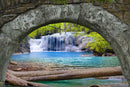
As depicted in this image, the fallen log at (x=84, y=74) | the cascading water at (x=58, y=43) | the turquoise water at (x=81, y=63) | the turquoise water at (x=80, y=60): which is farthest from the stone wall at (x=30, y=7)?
the cascading water at (x=58, y=43)

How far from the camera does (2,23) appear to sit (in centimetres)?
325

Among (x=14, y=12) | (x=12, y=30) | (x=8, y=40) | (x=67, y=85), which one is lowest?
(x=67, y=85)

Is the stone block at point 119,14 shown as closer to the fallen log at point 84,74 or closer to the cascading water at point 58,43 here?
the fallen log at point 84,74

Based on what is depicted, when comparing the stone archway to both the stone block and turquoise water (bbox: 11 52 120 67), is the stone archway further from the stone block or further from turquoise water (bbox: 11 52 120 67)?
turquoise water (bbox: 11 52 120 67)

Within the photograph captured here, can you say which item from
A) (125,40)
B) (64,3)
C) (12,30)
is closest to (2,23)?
(12,30)

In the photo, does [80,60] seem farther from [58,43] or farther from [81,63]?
[58,43]

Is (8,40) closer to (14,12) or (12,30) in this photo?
(12,30)

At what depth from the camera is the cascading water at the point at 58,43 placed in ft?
89.8

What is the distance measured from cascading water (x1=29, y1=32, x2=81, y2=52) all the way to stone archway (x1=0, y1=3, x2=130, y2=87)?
23.2 m

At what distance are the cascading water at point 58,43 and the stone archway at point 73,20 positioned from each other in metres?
23.2

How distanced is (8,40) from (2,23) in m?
0.37

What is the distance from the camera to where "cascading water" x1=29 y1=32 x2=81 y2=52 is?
2736 cm

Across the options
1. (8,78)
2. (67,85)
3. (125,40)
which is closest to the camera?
(125,40)

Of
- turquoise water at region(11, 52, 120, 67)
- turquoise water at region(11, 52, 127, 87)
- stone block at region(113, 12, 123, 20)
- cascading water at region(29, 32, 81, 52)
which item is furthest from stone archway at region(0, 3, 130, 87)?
cascading water at region(29, 32, 81, 52)
